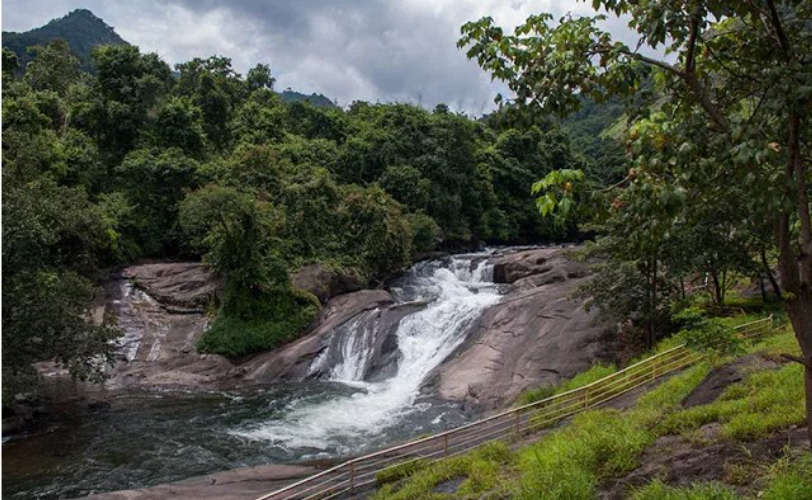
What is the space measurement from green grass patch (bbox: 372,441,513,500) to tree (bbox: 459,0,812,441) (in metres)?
4.88

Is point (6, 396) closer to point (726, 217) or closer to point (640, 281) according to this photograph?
point (640, 281)

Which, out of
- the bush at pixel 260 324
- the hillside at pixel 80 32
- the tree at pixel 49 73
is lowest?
the bush at pixel 260 324

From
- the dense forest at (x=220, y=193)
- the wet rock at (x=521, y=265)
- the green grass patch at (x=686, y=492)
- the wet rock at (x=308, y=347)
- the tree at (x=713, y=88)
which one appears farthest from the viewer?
the wet rock at (x=521, y=265)

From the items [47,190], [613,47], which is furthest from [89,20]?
[613,47]

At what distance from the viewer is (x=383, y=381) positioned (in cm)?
2097

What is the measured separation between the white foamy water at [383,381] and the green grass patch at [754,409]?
8.80 m

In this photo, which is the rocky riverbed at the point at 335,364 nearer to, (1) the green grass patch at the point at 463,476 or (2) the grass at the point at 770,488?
(1) the green grass patch at the point at 463,476

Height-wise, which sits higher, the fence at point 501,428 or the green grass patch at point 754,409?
the green grass patch at point 754,409

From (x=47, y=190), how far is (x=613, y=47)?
21.1m

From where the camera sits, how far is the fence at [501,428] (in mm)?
10906

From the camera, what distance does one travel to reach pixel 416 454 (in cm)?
1229

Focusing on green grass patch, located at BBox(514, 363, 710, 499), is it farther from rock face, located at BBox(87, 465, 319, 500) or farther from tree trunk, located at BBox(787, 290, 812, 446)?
rock face, located at BBox(87, 465, 319, 500)

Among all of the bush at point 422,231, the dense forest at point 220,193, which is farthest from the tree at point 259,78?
the bush at point 422,231

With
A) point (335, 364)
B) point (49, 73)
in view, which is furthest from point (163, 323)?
point (49, 73)
